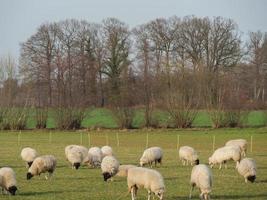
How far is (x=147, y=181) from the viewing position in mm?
16938

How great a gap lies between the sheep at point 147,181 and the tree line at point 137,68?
159ft

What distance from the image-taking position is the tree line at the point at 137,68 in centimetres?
6750

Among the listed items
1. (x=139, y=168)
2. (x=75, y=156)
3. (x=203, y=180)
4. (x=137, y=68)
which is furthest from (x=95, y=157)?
(x=137, y=68)

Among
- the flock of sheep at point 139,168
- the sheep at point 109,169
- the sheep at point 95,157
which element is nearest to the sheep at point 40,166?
the flock of sheep at point 139,168

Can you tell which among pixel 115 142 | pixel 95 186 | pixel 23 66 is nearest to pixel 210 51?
pixel 23 66

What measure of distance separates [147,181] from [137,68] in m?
61.8

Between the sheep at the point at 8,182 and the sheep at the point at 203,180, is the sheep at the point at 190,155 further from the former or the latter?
the sheep at the point at 8,182

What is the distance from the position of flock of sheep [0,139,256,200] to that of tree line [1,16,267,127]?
1407 inches

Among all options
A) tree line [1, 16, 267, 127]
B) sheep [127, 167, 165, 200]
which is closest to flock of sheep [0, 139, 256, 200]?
sheep [127, 167, 165, 200]

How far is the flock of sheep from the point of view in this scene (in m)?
17.1

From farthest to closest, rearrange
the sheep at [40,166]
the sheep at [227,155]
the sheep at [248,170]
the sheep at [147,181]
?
A: the sheep at [227,155] < the sheep at [40,166] < the sheep at [248,170] < the sheep at [147,181]

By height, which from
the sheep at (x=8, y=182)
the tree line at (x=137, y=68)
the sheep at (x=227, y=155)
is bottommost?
the sheep at (x=8, y=182)

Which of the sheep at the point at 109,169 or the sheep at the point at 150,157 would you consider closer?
the sheep at the point at 109,169

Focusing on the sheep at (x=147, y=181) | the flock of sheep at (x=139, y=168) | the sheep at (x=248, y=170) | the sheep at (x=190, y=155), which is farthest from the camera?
the sheep at (x=190, y=155)
